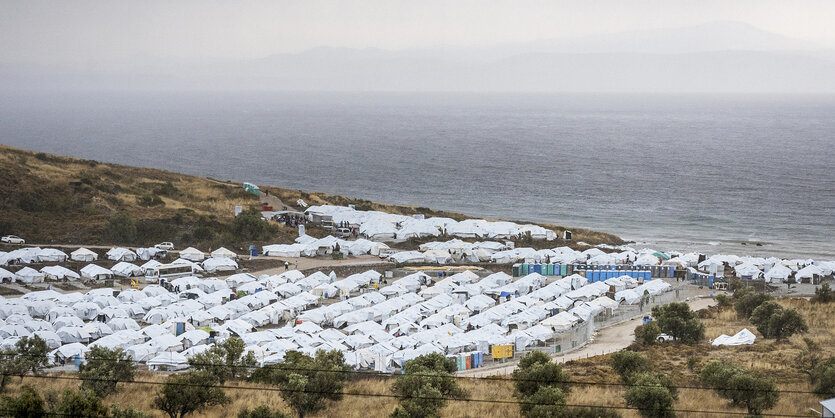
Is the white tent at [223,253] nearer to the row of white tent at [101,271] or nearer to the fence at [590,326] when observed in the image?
the row of white tent at [101,271]

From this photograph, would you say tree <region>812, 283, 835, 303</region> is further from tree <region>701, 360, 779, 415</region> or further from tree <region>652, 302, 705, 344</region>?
tree <region>701, 360, 779, 415</region>

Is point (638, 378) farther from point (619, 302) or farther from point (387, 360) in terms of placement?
point (619, 302)

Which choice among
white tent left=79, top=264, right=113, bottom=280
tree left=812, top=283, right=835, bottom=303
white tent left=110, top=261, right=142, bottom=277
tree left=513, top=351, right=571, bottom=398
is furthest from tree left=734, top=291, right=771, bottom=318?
white tent left=79, top=264, right=113, bottom=280

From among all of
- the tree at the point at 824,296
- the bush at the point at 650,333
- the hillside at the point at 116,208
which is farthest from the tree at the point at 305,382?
the hillside at the point at 116,208

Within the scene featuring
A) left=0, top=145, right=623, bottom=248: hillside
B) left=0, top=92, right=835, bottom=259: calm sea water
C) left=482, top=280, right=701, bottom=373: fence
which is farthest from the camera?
left=0, top=92, right=835, bottom=259: calm sea water

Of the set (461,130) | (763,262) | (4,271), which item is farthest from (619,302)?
(461,130)
